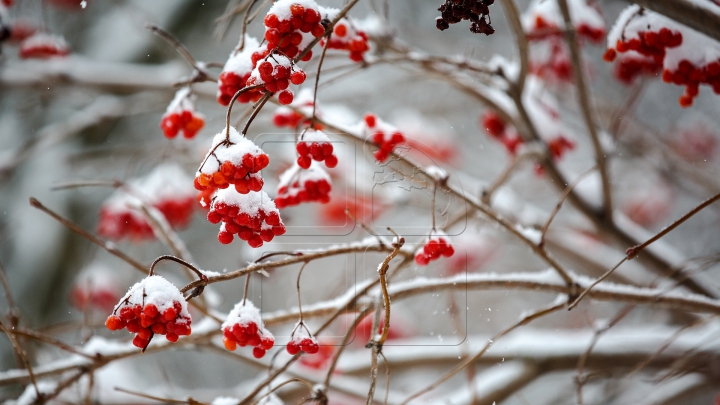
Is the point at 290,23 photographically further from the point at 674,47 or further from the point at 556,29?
the point at 556,29

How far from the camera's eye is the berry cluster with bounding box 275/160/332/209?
2.81 ft

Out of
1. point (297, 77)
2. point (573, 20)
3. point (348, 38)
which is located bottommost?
point (297, 77)

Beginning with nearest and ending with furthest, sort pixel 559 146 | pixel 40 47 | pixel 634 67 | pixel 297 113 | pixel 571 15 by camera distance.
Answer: pixel 297 113
pixel 634 67
pixel 571 15
pixel 559 146
pixel 40 47

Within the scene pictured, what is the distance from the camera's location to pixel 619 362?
1.55 metres

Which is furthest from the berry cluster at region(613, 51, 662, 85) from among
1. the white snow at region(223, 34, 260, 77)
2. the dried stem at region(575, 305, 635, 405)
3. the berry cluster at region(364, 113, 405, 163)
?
the white snow at region(223, 34, 260, 77)

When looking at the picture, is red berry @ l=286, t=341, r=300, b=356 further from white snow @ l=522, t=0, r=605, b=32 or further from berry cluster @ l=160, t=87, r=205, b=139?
white snow @ l=522, t=0, r=605, b=32

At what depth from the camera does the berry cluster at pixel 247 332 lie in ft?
2.41

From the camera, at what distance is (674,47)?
2.91 ft

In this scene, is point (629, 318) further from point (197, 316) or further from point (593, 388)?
point (197, 316)

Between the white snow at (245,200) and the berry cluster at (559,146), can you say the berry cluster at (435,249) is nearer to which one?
the white snow at (245,200)

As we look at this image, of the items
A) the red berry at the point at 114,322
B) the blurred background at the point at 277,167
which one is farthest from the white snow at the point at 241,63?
the blurred background at the point at 277,167

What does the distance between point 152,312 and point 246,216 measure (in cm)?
15

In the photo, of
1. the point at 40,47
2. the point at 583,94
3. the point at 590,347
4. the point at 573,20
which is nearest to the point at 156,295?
the point at 590,347

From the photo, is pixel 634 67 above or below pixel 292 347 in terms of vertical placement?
above
